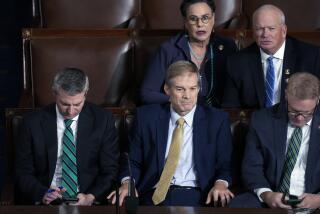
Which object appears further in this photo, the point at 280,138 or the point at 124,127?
the point at 124,127

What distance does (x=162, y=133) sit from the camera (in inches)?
92.3

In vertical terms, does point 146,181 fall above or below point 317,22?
below

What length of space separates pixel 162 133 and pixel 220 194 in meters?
0.26

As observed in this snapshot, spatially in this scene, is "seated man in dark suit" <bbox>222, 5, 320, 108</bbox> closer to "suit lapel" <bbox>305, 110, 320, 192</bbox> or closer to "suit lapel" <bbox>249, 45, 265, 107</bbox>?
"suit lapel" <bbox>249, 45, 265, 107</bbox>

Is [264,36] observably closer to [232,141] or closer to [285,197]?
[232,141]

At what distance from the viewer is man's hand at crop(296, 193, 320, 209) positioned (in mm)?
2172

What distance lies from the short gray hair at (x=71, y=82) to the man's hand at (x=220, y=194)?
1.51 ft

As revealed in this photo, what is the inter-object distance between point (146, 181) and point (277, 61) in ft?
2.00

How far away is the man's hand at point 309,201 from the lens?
2.17 m

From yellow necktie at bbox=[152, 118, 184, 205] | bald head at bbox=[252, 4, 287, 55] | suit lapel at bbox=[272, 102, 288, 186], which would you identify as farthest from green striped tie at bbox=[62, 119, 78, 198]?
bald head at bbox=[252, 4, 287, 55]

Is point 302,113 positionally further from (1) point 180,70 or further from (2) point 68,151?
(2) point 68,151

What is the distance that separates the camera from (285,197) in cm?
219

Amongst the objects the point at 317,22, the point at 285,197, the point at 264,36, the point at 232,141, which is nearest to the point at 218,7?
the point at 317,22

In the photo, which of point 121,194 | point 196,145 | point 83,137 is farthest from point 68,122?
point 196,145
